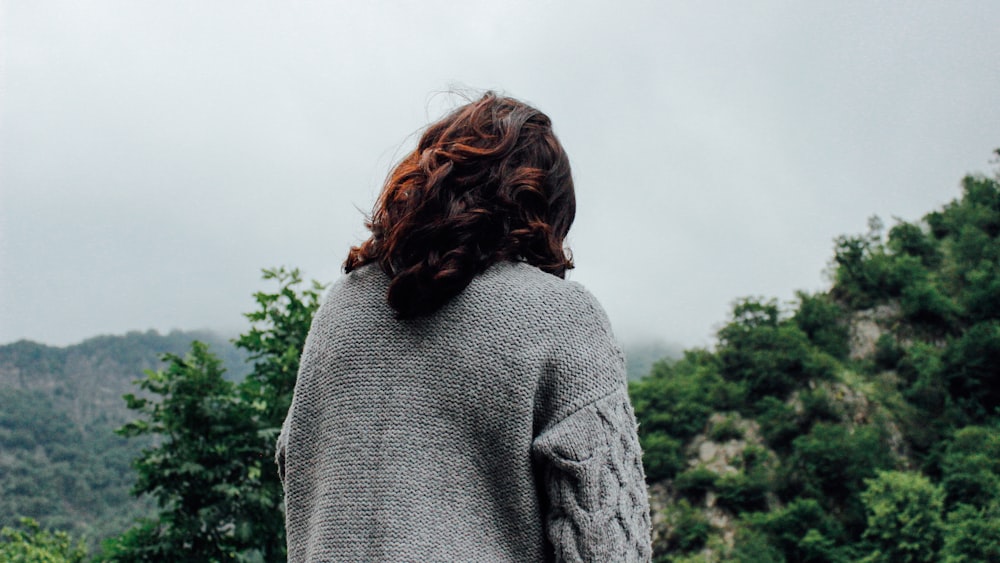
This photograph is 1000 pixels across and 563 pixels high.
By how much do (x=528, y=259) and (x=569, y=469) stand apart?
332mm

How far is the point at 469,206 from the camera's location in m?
1.17

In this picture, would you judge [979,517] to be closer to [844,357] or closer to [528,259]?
[844,357]

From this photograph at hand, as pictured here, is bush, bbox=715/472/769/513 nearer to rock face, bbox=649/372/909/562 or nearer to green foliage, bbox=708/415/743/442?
rock face, bbox=649/372/909/562

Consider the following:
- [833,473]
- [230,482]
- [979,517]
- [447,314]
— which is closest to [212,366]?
[230,482]

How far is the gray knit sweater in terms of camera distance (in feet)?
3.83

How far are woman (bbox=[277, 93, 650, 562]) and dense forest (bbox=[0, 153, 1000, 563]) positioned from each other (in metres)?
7.23

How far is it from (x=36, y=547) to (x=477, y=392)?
307 inches

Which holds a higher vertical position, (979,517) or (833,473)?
(833,473)

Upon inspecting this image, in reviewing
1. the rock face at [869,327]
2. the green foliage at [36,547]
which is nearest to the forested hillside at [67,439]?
the green foliage at [36,547]

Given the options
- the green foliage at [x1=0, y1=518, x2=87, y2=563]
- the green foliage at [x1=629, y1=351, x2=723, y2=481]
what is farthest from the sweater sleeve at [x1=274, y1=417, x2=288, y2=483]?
the green foliage at [x1=629, y1=351, x2=723, y2=481]

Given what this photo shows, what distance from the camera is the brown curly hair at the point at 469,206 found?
45.5 inches

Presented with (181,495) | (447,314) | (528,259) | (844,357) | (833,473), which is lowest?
(447,314)

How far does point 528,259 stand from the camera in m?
1.27

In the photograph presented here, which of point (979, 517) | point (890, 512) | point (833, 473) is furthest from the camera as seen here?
point (833, 473)
